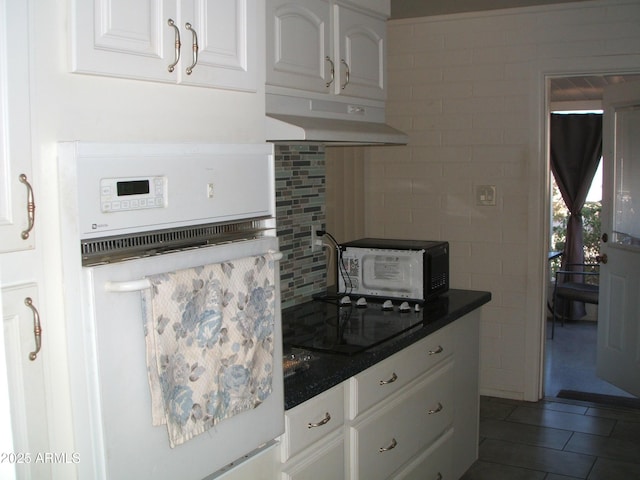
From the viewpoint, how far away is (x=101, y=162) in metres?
1.38

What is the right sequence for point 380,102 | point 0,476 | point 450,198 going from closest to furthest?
point 0,476
point 380,102
point 450,198

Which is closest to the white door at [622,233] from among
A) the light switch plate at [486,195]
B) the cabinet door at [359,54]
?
the light switch plate at [486,195]

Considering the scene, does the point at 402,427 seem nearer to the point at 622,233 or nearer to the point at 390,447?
the point at 390,447

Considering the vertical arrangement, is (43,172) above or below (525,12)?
below

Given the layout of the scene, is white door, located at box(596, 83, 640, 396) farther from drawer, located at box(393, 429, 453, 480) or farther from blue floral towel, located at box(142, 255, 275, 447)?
blue floral towel, located at box(142, 255, 275, 447)

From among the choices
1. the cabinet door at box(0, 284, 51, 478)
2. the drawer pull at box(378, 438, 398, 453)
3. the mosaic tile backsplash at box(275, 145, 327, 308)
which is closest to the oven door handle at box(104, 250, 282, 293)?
the cabinet door at box(0, 284, 51, 478)

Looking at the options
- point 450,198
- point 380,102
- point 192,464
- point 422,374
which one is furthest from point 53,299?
point 450,198

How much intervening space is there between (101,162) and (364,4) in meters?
1.80

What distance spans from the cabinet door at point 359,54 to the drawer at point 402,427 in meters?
1.18

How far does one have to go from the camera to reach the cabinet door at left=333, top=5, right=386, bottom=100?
9.08 ft

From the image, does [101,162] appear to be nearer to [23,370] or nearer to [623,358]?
[23,370]

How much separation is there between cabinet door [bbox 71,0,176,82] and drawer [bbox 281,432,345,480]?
44.2 inches

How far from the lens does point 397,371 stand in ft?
8.65

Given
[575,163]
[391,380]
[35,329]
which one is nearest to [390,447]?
[391,380]
